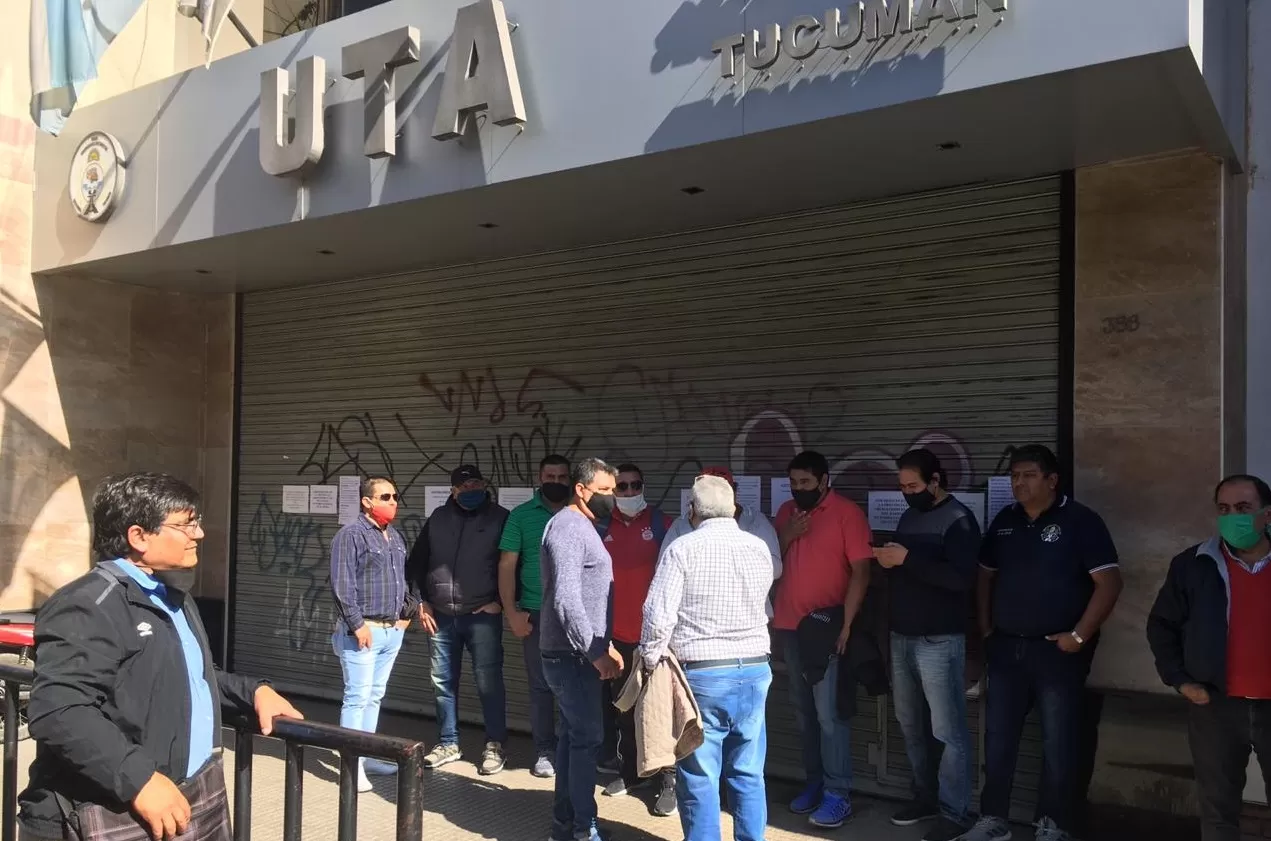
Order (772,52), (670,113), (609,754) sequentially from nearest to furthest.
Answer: (772,52) → (670,113) → (609,754)

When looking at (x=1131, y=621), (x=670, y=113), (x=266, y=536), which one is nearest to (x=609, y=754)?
(x=1131, y=621)

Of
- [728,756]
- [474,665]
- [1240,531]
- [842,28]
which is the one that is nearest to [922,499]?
[1240,531]

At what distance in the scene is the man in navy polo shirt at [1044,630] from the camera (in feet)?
16.3

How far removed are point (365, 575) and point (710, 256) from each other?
300cm

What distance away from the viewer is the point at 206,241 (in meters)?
7.30

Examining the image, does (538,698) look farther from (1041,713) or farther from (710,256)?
(710,256)

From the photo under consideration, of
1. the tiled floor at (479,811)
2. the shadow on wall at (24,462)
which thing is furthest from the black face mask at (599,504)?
the shadow on wall at (24,462)

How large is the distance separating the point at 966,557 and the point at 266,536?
640 cm

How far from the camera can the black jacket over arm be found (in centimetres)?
256

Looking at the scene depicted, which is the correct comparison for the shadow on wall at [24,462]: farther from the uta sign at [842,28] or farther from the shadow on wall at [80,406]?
the uta sign at [842,28]

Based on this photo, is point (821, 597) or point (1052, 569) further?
point (821, 597)

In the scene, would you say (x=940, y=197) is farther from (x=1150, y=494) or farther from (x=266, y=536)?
(x=266, y=536)

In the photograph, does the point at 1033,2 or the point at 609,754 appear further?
the point at 609,754

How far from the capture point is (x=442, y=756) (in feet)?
21.8
